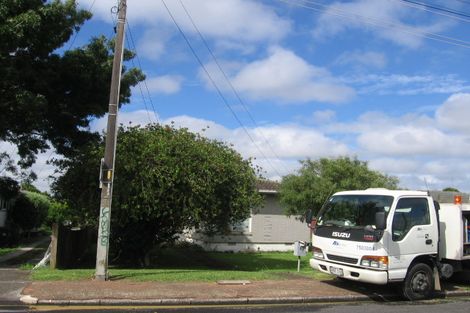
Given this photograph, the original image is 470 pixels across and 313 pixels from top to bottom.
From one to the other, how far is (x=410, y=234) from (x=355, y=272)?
1420 mm

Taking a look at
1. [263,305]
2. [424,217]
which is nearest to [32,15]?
[263,305]

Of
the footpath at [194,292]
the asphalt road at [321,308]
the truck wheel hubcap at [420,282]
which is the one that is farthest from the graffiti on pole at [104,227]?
the truck wheel hubcap at [420,282]

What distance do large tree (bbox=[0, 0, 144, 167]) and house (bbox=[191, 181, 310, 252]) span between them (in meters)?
9.75

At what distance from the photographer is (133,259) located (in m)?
16.8

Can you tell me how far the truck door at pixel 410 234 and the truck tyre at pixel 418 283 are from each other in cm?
26

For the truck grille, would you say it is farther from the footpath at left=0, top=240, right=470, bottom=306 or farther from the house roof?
the house roof

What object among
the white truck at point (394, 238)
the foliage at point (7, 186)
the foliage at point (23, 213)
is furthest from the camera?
the foliage at point (23, 213)

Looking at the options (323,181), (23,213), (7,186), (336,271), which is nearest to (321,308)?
(336,271)

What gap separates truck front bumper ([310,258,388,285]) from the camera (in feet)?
34.8

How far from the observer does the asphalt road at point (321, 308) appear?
945 cm

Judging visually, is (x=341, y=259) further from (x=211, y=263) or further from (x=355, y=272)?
(x=211, y=263)

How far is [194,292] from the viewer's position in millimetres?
10750

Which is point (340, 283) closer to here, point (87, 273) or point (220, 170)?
point (220, 170)

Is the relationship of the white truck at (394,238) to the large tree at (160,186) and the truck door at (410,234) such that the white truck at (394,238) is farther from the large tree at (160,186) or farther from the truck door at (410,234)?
the large tree at (160,186)
